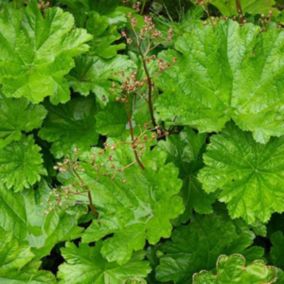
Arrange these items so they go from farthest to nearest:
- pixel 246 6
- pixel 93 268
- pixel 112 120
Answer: pixel 246 6 < pixel 112 120 < pixel 93 268

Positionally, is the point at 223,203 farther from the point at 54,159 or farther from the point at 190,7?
the point at 190,7

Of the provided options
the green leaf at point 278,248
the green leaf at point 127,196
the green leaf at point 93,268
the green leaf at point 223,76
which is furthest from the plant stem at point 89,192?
the green leaf at point 278,248

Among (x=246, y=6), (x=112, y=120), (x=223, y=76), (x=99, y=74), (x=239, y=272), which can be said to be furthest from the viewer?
(x=246, y=6)

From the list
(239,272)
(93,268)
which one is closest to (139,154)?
→ (93,268)

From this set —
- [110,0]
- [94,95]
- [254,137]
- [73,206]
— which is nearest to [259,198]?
[254,137]

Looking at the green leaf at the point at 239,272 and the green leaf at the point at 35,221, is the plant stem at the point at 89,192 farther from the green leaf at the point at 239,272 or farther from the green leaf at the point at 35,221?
the green leaf at the point at 239,272

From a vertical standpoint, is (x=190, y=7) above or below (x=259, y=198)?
above

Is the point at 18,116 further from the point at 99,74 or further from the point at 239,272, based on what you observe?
the point at 239,272
